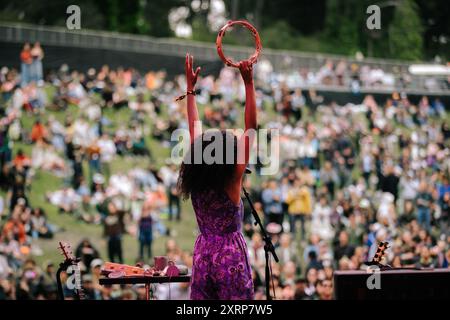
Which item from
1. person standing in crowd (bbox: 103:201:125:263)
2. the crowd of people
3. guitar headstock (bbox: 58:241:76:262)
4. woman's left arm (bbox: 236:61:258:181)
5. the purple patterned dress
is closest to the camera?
woman's left arm (bbox: 236:61:258:181)

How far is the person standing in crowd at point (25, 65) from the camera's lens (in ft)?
71.7

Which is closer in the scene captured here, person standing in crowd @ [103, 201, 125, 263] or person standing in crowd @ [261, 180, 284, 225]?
person standing in crowd @ [103, 201, 125, 263]

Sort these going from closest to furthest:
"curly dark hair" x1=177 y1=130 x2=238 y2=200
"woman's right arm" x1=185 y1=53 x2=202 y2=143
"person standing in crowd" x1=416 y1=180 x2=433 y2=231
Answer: "curly dark hair" x1=177 y1=130 x2=238 y2=200 < "woman's right arm" x1=185 y1=53 x2=202 y2=143 < "person standing in crowd" x1=416 y1=180 x2=433 y2=231

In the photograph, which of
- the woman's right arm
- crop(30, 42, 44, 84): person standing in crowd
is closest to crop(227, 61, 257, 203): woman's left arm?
the woman's right arm

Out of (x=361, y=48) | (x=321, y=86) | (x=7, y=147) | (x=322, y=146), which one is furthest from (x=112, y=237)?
(x=361, y=48)

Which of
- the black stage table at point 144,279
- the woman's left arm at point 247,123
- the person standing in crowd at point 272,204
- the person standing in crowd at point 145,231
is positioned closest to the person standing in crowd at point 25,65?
the person standing in crowd at point 145,231

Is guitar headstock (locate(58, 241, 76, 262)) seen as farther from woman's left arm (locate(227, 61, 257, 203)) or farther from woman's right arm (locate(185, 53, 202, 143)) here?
woman's left arm (locate(227, 61, 257, 203))

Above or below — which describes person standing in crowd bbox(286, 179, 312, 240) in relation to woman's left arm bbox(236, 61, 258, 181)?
below

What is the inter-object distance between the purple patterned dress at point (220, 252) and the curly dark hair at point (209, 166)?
0.19 ft

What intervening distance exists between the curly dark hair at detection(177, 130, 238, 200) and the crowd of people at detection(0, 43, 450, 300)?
7.14 metres

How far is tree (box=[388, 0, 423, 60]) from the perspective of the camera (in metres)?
24.7

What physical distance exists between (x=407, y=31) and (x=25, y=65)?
9.87 m

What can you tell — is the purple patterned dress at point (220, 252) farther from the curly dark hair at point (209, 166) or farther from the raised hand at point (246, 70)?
Result: the raised hand at point (246, 70)
